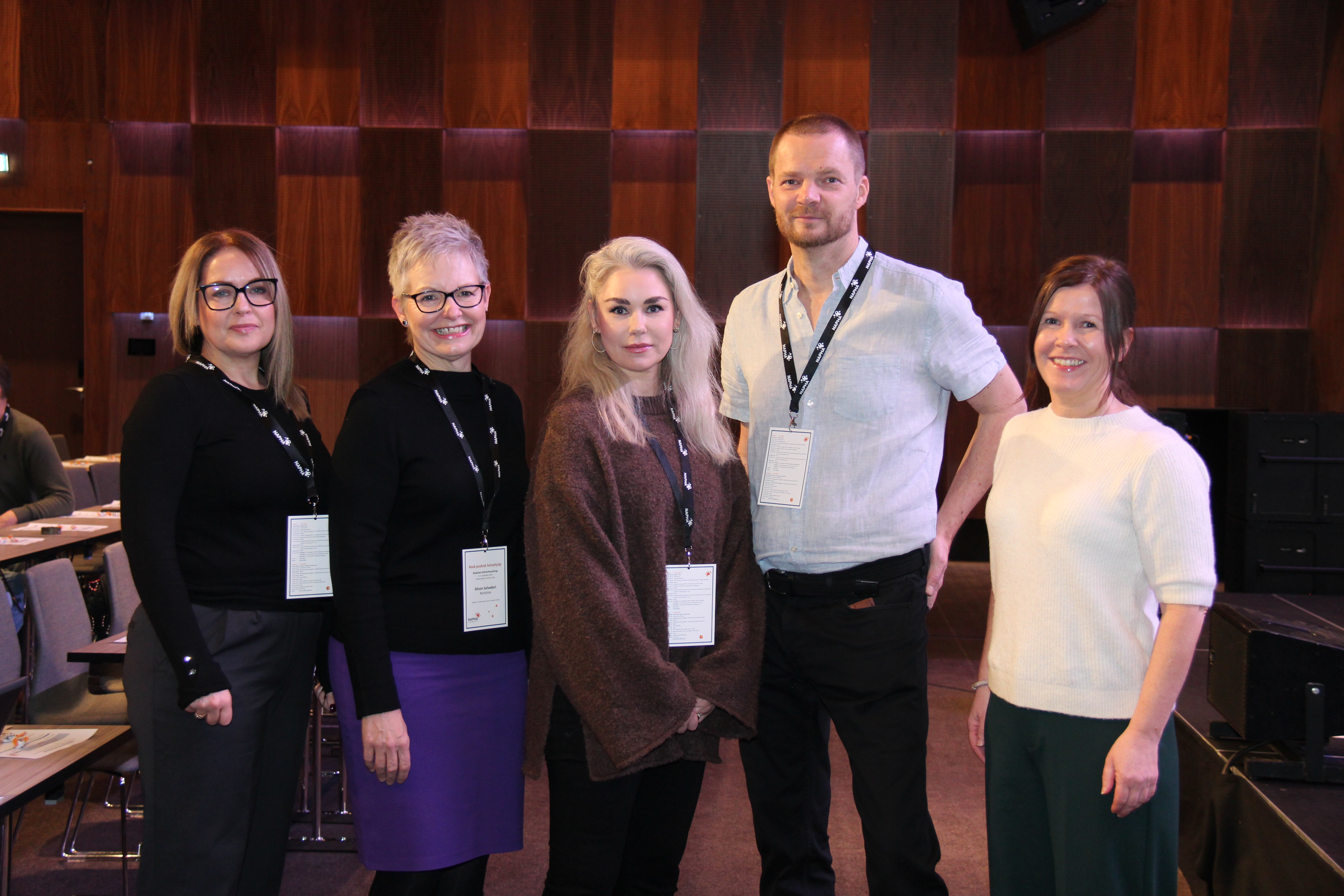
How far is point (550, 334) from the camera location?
23.3ft

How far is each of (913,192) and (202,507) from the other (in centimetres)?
593

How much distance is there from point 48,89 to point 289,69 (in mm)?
1801

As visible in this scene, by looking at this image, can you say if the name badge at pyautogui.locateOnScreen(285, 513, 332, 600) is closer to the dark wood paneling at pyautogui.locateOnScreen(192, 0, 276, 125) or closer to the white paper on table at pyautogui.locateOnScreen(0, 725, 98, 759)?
the white paper on table at pyautogui.locateOnScreen(0, 725, 98, 759)

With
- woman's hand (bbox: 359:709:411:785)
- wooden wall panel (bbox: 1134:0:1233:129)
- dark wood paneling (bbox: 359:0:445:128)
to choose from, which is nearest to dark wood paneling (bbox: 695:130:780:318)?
dark wood paneling (bbox: 359:0:445:128)

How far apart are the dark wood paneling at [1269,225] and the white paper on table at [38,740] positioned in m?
7.08

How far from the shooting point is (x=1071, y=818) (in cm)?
158

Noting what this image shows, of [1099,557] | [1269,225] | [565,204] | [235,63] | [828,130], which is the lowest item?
[1099,557]

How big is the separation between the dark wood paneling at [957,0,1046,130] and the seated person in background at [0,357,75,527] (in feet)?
19.5

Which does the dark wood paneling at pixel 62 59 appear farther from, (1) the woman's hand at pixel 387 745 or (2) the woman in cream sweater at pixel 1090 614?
(2) the woman in cream sweater at pixel 1090 614

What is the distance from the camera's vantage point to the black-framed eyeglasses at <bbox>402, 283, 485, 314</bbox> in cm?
186

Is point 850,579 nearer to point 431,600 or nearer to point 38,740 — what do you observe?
point 431,600

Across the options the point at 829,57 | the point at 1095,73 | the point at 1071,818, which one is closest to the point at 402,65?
the point at 829,57

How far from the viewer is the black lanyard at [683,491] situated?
1.79 metres

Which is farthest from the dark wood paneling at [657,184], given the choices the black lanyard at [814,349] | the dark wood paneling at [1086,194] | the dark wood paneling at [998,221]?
the black lanyard at [814,349]
